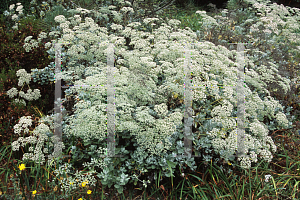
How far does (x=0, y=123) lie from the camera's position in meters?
3.56

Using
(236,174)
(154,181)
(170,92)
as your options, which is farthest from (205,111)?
(154,181)

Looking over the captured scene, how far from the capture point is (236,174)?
10.3ft

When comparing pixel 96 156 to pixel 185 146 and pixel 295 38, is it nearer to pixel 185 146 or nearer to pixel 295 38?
pixel 185 146

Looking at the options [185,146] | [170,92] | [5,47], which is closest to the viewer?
[185,146]

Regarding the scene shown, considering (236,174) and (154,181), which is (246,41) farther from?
(154,181)

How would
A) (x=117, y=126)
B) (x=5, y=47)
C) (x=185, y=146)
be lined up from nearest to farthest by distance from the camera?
(x=117, y=126)
(x=185, y=146)
(x=5, y=47)

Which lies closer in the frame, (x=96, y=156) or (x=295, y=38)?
(x=96, y=156)

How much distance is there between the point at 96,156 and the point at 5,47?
364 cm

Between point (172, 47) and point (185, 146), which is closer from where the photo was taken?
point (185, 146)

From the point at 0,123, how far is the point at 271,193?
163 inches

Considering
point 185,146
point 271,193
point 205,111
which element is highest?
point 205,111

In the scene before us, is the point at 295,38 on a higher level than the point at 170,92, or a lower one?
higher

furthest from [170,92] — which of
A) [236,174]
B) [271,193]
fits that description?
[271,193]

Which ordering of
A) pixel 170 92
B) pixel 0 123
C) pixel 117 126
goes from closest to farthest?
1. pixel 117 126
2. pixel 170 92
3. pixel 0 123
